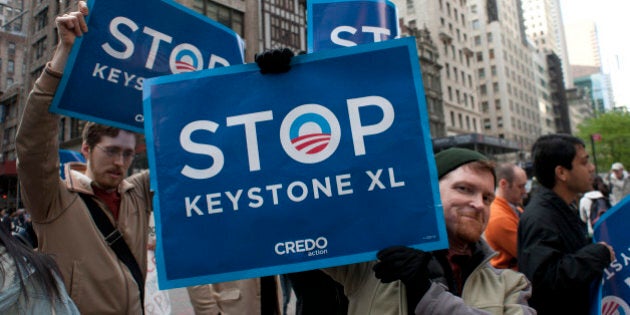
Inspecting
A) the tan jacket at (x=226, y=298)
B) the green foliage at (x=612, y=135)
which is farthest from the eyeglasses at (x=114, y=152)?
the green foliage at (x=612, y=135)

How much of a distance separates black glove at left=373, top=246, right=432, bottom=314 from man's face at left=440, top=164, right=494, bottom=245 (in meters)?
0.36

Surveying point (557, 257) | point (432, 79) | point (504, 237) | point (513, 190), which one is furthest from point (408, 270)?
point (432, 79)

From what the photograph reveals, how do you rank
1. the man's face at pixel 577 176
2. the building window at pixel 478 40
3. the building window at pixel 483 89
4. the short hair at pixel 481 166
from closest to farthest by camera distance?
the short hair at pixel 481 166
the man's face at pixel 577 176
the building window at pixel 478 40
the building window at pixel 483 89

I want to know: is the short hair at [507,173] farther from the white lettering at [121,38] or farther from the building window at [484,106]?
the building window at [484,106]

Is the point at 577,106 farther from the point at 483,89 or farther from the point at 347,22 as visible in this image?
the point at 347,22

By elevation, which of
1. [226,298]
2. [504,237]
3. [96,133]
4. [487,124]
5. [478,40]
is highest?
[478,40]

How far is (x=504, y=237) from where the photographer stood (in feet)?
11.4

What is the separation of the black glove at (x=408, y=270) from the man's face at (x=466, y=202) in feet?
1.17

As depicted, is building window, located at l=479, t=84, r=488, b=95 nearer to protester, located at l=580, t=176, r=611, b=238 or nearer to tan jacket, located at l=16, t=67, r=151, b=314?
protester, located at l=580, t=176, r=611, b=238

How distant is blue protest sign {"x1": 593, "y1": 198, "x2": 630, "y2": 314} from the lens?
90.8 inches

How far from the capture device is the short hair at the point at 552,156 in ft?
9.25

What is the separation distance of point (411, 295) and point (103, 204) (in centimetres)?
167

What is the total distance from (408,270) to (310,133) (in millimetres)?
621

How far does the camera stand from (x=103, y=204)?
7.72 feet
